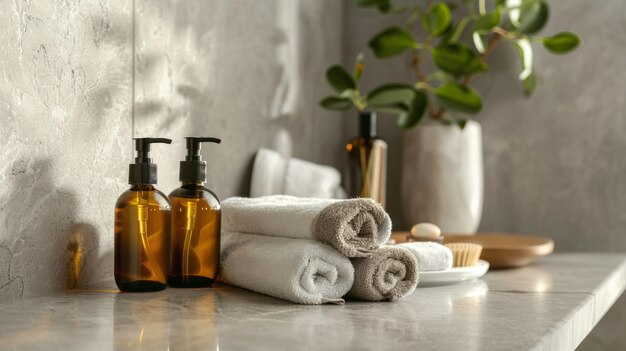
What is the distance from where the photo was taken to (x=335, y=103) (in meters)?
1.74

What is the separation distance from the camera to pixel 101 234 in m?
1.09

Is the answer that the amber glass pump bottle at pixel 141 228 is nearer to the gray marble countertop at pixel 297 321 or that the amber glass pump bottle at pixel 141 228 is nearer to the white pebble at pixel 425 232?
the gray marble countertop at pixel 297 321

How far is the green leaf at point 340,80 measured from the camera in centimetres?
177

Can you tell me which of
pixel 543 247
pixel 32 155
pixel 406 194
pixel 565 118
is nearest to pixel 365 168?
pixel 406 194

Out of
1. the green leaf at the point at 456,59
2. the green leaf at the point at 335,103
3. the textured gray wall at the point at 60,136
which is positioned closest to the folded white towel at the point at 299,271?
the textured gray wall at the point at 60,136

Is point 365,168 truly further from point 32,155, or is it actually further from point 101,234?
point 32,155

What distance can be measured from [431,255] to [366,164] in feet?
1.90

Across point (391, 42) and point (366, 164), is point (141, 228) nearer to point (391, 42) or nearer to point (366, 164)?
point (366, 164)

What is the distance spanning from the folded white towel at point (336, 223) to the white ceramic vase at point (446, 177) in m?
0.84

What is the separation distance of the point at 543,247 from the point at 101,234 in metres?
0.77

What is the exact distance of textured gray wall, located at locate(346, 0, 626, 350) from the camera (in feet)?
6.04

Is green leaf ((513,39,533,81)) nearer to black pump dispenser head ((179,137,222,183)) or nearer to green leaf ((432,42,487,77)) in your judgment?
green leaf ((432,42,487,77))

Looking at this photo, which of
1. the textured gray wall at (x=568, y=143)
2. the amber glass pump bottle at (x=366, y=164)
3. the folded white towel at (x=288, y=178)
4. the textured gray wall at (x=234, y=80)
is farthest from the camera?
the textured gray wall at (x=568, y=143)

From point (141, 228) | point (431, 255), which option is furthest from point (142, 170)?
point (431, 255)
